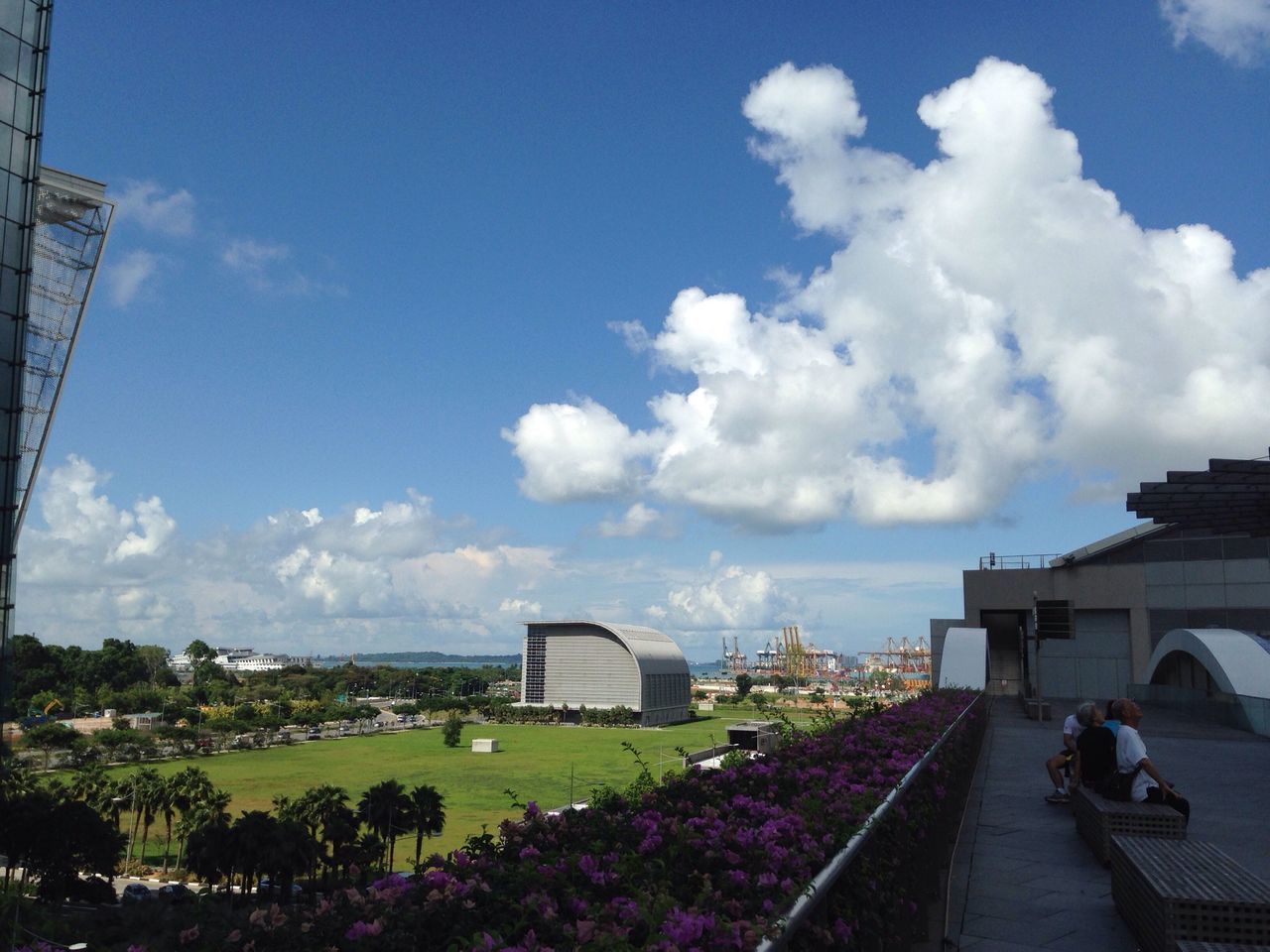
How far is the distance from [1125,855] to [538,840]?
3.51 meters

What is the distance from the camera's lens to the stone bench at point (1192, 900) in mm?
4145

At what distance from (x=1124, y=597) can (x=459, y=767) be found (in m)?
39.5

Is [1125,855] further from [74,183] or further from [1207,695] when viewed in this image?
[74,183]

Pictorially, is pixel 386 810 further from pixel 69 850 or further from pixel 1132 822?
pixel 1132 822

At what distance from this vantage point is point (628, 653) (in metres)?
86.2

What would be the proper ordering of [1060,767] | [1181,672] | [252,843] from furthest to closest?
[1181,672] < [252,843] < [1060,767]

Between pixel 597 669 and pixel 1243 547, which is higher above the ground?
pixel 1243 547

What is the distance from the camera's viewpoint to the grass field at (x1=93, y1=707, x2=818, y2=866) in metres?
41.9

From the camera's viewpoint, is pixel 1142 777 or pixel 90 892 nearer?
pixel 1142 777

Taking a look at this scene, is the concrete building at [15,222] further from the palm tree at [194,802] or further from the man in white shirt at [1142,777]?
the man in white shirt at [1142,777]

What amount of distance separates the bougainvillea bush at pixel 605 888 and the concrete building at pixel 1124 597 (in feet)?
120

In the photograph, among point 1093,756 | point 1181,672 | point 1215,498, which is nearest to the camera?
point 1093,756

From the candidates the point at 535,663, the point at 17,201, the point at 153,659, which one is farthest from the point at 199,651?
the point at 17,201

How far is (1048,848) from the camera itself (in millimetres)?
7691
